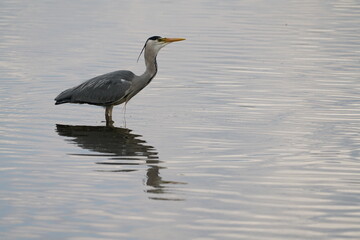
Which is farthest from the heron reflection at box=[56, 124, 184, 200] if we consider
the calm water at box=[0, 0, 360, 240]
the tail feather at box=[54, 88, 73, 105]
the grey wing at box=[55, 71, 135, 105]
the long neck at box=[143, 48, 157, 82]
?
the long neck at box=[143, 48, 157, 82]

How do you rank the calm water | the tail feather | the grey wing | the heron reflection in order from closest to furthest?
the calm water < the heron reflection < the grey wing < the tail feather

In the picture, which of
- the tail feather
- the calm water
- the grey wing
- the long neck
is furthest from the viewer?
the long neck

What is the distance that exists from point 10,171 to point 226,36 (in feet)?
48.0

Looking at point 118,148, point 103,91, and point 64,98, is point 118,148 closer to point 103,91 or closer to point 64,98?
point 103,91

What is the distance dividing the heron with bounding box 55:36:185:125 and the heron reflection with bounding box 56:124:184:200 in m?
0.73

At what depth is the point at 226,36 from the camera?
2439 centimetres

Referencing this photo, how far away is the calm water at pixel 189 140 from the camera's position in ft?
28.1

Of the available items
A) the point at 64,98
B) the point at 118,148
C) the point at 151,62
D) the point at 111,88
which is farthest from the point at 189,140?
the point at 64,98

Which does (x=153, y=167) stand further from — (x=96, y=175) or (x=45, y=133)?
(x=45, y=133)

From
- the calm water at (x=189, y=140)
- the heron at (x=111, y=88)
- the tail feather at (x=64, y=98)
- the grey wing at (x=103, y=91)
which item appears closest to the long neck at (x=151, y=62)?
the heron at (x=111, y=88)

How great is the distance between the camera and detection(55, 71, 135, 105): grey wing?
14.2 meters

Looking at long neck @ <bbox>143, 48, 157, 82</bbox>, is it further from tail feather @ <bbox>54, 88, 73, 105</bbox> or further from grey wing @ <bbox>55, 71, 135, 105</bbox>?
tail feather @ <bbox>54, 88, 73, 105</bbox>

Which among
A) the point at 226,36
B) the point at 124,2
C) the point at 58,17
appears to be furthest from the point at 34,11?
the point at 226,36

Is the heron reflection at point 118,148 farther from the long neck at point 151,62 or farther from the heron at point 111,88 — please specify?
the long neck at point 151,62
